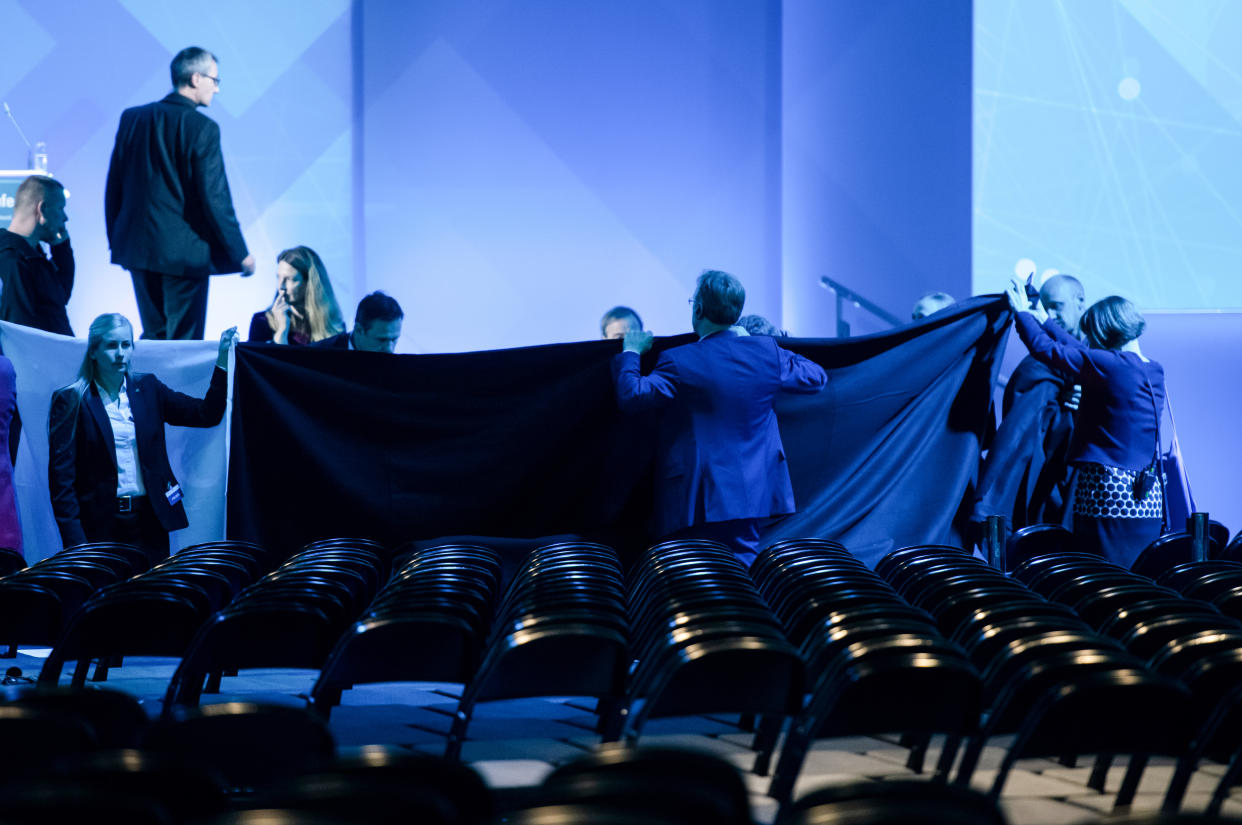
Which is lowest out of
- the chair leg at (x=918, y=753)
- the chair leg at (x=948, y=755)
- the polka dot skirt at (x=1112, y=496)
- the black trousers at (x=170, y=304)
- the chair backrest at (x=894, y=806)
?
the chair leg at (x=918, y=753)

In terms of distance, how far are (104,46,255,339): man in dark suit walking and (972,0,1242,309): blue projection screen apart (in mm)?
4407

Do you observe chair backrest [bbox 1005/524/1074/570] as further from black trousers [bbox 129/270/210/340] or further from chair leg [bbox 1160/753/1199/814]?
black trousers [bbox 129/270/210/340]

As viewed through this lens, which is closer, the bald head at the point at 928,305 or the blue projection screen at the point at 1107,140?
the bald head at the point at 928,305

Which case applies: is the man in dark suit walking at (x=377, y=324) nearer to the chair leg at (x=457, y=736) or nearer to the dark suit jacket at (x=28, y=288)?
the dark suit jacket at (x=28, y=288)

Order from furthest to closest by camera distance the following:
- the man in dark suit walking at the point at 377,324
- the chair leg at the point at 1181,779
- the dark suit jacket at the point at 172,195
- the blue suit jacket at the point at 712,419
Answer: the dark suit jacket at the point at 172,195 < the man in dark suit walking at the point at 377,324 < the blue suit jacket at the point at 712,419 < the chair leg at the point at 1181,779

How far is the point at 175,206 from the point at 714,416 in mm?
3767

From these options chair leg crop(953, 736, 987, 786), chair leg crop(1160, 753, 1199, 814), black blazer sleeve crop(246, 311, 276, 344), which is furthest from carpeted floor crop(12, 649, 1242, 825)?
black blazer sleeve crop(246, 311, 276, 344)

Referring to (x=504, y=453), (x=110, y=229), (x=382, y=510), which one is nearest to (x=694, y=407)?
(x=504, y=453)

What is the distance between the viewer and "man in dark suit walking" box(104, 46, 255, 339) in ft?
23.8

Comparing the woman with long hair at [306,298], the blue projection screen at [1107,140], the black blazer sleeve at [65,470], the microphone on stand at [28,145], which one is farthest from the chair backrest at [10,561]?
the blue projection screen at [1107,140]

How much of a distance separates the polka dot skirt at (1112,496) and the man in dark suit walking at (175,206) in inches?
177

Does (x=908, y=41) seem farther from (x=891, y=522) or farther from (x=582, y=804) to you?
(x=582, y=804)

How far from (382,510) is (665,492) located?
128 centimetres

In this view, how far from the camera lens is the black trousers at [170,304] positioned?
727cm
